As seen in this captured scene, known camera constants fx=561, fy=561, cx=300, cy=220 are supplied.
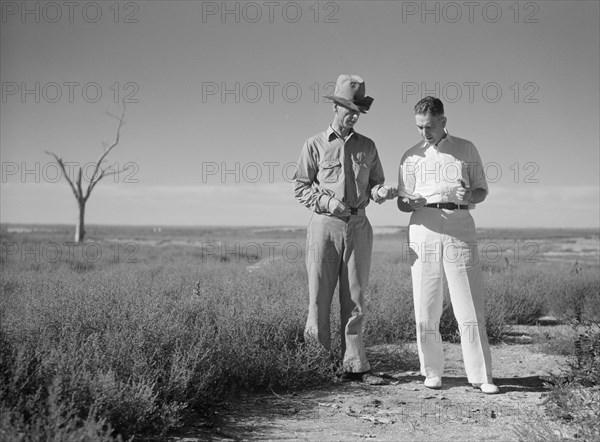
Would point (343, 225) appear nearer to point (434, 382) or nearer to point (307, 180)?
point (307, 180)

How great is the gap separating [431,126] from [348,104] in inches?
28.4

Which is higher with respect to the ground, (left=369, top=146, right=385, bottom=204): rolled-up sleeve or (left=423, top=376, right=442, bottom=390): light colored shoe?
(left=369, top=146, right=385, bottom=204): rolled-up sleeve

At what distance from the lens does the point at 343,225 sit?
15.9ft

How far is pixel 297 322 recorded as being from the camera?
5848 mm

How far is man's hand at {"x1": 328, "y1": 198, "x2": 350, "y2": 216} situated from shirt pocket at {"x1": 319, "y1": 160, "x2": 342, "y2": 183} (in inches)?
10.0

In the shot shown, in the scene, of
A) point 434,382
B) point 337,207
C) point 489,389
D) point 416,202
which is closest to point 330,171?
point 337,207

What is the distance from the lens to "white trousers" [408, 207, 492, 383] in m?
4.66

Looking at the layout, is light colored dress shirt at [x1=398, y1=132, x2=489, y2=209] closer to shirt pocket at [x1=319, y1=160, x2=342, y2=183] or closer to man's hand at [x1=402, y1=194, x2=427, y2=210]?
man's hand at [x1=402, y1=194, x2=427, y2=210]

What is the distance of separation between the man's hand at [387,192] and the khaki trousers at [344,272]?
0.30m

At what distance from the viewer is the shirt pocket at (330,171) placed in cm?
491

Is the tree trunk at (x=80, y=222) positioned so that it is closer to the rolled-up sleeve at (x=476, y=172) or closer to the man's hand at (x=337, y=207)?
the man's hand at (x=337, y=207)

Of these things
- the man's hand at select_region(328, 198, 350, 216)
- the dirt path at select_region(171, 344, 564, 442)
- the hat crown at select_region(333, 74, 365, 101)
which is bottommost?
the dirt path at select_region(171, 344, 564, 442)

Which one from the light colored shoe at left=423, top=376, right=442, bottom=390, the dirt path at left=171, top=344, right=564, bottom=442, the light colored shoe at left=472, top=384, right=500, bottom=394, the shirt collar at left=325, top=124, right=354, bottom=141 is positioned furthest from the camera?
the shirt collar at left=325, top=124, right=354, bottom=141

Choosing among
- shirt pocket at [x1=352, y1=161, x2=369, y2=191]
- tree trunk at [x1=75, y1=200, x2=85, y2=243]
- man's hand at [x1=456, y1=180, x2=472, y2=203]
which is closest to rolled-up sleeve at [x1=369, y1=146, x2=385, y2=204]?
shirt pocket at [x1=352, y1=161, x2=369, y2=191]
